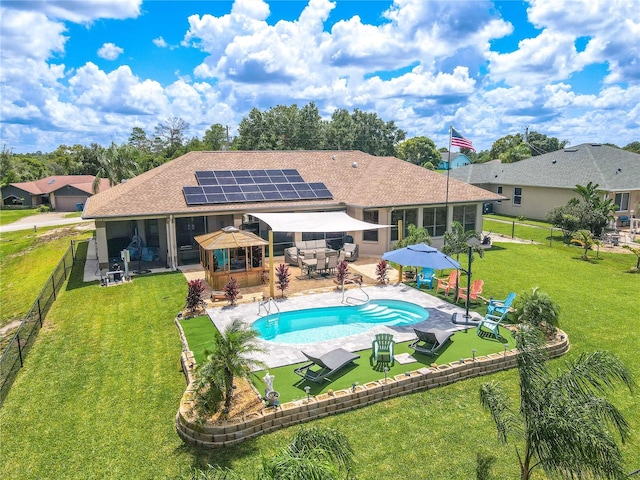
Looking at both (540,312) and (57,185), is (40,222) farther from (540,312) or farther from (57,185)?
(540,312)

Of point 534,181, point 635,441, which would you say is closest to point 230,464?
point 635,441

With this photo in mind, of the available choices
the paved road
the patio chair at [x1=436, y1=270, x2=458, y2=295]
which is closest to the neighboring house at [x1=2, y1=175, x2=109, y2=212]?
the paved road

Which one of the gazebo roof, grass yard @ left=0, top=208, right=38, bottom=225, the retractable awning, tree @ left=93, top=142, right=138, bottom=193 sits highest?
tree @ left=93, top=142, right=138, bottom=193

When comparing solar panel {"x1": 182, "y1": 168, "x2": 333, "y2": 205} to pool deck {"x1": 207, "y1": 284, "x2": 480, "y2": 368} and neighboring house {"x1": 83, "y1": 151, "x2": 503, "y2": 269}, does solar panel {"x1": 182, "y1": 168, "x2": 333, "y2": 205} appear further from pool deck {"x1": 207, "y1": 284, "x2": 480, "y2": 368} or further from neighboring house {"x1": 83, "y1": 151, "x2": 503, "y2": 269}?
pool deck {"x1": 207, "y1": 284, "x2": 480, "y2": 368}

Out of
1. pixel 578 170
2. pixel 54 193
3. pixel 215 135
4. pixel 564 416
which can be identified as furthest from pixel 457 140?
pixel 215 135

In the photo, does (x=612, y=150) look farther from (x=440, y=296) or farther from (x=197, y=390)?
(x=197, y=390)
